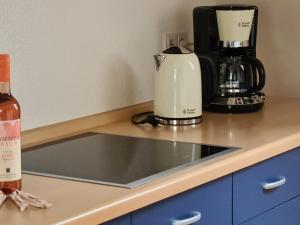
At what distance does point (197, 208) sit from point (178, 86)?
60cm

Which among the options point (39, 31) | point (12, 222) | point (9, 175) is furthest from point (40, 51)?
point (12, 222)

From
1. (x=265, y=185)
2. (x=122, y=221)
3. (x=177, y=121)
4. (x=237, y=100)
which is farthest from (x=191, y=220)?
(x=237, y=100)

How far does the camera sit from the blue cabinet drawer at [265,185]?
1874mm

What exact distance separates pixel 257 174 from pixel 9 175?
777 mm

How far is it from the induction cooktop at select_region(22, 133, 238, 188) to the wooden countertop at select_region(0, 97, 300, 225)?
5cm

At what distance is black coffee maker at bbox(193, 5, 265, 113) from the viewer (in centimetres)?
241

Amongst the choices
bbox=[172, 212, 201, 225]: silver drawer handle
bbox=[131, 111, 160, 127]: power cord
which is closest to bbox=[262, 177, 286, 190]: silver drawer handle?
bbox=[172, 212, 201, 225]: silver drawer handle

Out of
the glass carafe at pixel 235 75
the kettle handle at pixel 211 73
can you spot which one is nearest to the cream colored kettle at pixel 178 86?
the kettle handle at pixel 211 73

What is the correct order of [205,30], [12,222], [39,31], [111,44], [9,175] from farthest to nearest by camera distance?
[205,30]
[111,44]
[39,31]
[9,175]
[12,222]

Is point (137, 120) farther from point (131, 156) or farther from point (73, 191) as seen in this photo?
point (73, 191)

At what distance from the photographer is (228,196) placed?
1.83 metres

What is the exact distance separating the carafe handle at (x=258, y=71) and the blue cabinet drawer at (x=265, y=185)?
1.27ft

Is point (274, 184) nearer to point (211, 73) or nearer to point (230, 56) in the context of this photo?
point (211, 73)

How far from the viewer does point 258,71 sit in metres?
2.44
